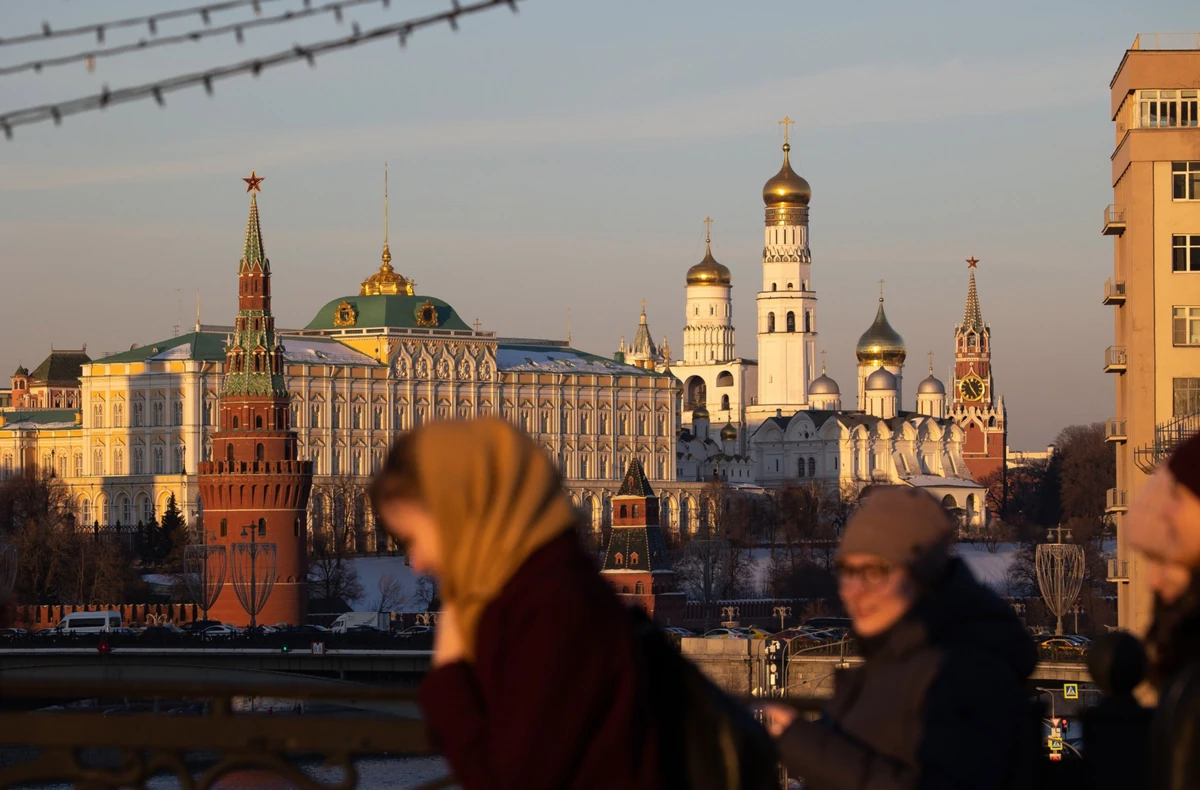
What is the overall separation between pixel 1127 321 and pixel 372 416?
10097 cm

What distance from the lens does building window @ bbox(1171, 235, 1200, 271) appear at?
34.2 m

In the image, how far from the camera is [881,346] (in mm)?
181625

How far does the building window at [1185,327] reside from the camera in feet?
112

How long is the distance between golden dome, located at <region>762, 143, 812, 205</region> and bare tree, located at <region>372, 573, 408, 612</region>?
251ft

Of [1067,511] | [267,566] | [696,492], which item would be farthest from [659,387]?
[267,566]

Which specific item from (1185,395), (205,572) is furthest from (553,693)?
(205,572)

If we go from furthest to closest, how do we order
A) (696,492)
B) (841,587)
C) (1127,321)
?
(696,492) → (1127,321) → (841,587)

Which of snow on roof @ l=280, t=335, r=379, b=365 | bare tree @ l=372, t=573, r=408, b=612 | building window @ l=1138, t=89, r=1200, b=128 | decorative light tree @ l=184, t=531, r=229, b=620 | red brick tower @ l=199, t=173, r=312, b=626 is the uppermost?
building window @ l=1138, t=89, r=1200, b=128

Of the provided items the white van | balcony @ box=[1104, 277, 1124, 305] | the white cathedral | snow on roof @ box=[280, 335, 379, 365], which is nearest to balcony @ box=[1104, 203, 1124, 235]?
balcony @ box=[1104, 277, 1124, 305]

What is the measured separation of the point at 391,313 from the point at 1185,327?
106209mm

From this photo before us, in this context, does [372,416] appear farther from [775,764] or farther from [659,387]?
[775,764]

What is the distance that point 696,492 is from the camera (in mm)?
145250

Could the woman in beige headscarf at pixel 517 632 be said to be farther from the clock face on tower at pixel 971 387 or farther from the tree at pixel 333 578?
the clock face on tower at pixel 971 387

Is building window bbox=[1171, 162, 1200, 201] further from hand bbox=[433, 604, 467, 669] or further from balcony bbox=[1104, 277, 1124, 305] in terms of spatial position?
hand bbox=[433, 604, 467, 669]
